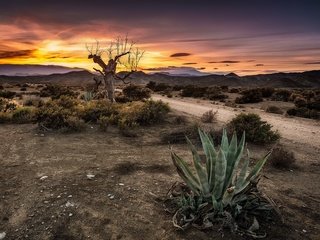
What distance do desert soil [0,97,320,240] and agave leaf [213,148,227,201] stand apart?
0.61 m

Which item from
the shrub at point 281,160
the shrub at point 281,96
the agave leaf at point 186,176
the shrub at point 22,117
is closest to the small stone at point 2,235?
the agave leaf at point 186,176

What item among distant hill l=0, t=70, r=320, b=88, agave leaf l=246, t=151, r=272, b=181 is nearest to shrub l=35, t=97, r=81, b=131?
agave leaf l=246, t=151, r=272, b=181

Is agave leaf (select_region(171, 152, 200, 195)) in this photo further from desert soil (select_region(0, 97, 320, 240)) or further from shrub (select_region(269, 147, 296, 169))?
shrub (select_region(269, 147, 296, 169))

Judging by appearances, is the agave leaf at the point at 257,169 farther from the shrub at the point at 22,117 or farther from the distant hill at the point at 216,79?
the distant hill at the point at 216,79

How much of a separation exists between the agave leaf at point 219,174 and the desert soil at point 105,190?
2.01 ft

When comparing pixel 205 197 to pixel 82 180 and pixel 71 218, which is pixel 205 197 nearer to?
pixel 71 218

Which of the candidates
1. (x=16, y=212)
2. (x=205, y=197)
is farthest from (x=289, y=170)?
(x=16, y=212)

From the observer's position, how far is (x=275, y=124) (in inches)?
565

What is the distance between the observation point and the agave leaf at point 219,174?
15.4 ft

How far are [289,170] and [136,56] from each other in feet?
58.5

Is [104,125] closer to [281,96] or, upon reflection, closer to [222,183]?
[222,183]

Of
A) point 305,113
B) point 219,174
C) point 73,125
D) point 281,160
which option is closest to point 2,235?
point 219,174

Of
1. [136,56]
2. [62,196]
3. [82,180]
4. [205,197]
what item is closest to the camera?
[205,197]

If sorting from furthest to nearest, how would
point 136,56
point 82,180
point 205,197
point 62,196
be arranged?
point 136,56 → point 82,180 → point 62,196 → point 205,197
